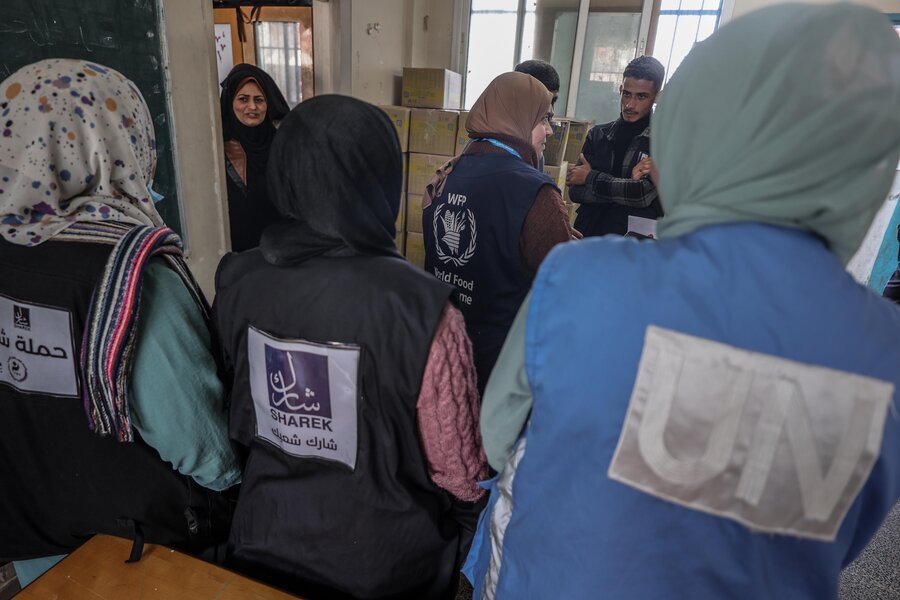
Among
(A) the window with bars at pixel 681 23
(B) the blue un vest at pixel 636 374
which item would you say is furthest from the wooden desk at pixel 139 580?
(A) the window with bars at pixel 681 23

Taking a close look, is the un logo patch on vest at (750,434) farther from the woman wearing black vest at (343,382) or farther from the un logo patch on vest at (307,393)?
the un logo patch on vest at (307,393)

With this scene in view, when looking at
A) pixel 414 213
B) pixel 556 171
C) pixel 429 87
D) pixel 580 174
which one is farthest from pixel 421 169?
pixel 580 174

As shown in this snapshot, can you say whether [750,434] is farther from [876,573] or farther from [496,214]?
[876,573]

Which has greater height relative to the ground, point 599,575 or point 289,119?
point 289,119

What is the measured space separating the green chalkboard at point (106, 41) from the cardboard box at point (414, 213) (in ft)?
5.39

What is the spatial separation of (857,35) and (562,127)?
2.30 m

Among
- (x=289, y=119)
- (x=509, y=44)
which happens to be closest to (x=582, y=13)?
(x=509, y=44)

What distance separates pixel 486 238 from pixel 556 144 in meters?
1.46

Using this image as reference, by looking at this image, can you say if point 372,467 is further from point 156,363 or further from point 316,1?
point 316,1

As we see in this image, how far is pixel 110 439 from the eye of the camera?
3.05ft

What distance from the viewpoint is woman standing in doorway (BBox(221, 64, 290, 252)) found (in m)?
2.43

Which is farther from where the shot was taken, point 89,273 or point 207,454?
point 207,454

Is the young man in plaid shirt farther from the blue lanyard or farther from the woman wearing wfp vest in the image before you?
the blue lanyard

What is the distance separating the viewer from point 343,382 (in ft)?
2.69
